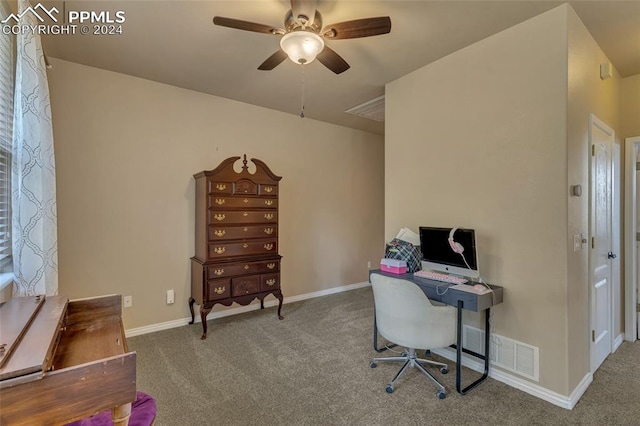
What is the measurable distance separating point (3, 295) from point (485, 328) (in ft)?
10.8

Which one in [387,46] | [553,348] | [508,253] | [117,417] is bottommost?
[553,348]

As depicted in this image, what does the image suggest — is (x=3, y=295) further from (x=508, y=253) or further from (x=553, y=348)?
(x=553, y=348)

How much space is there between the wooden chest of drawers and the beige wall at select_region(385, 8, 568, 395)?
1.75 meters

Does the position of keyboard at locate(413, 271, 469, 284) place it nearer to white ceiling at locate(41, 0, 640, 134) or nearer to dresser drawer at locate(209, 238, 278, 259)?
dresser drawer at locate(209, 238, 278, 259)

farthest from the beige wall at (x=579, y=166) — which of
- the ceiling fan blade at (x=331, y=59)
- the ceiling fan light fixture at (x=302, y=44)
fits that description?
the ceiling fan light fixture at (x=302, y=44)

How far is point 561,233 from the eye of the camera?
2117mm

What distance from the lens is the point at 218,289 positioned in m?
3.30

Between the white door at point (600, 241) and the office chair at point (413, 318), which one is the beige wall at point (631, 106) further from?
the office chair at point (413, 318)

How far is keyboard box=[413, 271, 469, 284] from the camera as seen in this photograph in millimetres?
2447

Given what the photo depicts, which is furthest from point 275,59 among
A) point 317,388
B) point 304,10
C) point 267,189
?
point 317,388

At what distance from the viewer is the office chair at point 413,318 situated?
7.16 ft

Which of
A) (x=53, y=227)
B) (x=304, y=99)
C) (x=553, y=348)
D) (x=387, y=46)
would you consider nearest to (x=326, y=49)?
(x=387, y=46)

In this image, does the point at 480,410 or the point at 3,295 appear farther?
the point at 480,410

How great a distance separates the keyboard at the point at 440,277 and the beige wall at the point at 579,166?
69 cm
